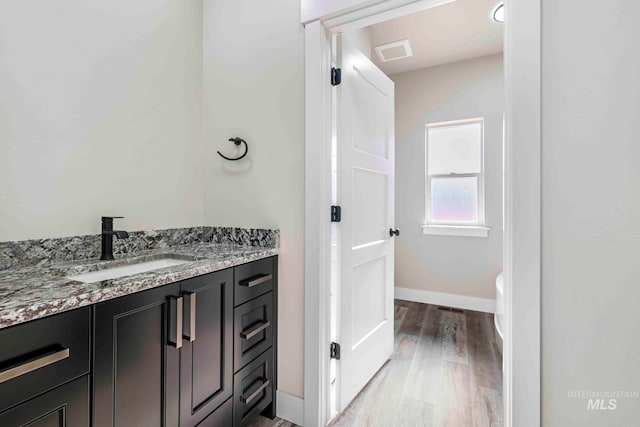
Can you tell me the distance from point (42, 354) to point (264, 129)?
1.33 metres

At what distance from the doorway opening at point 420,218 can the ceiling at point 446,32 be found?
0.05ft

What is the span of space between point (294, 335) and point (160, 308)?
0.78m

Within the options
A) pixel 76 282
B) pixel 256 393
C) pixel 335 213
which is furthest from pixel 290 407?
pixel 76 282

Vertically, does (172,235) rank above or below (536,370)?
above

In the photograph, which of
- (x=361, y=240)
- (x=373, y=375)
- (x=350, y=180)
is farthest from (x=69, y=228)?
(x=373, y=375)

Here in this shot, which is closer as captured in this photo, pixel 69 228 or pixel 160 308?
pixel 160 308

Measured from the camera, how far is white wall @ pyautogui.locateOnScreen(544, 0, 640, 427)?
1029mm

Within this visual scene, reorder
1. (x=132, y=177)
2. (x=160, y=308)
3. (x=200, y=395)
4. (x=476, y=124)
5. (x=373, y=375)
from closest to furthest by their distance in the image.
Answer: (x=160, y=308)
(x=200, y=395)
(x=132, y=177)
(x=373, y=375)
(x=476, y=124)

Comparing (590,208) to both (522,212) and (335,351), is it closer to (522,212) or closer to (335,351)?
(522,212)

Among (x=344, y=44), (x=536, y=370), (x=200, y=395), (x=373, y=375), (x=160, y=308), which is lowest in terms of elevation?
(x=373, y=375)

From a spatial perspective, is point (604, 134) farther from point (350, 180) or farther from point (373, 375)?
point (373, 375)

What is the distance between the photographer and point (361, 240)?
6.20 feet

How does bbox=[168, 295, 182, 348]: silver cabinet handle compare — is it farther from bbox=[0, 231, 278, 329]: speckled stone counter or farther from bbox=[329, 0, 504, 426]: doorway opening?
bbox=[329, 0, 504, 426]: doorway opening

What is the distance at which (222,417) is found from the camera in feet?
4.26
